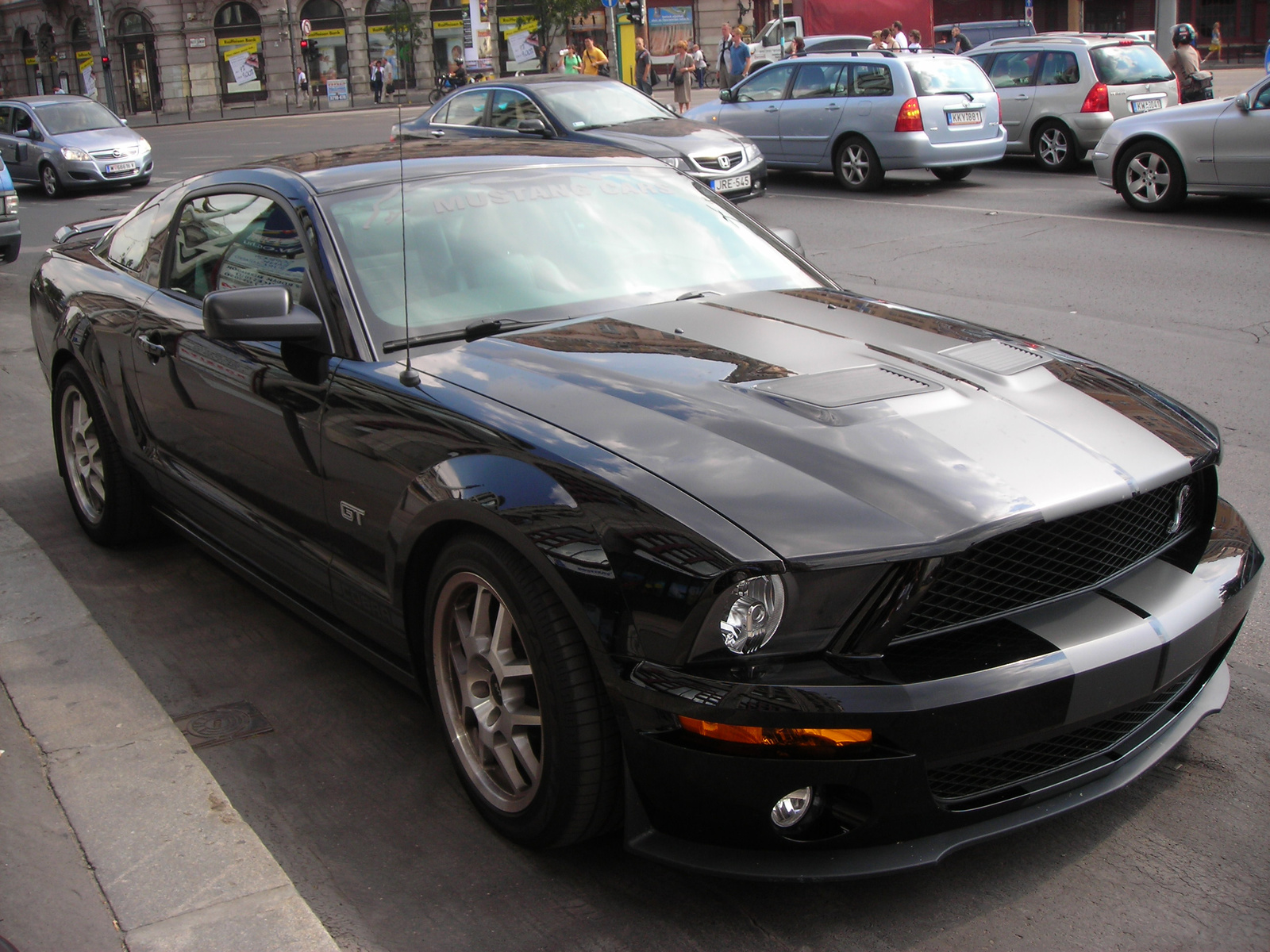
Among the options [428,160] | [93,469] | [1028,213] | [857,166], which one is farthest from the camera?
[857,166]

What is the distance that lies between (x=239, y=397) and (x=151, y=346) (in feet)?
2.58

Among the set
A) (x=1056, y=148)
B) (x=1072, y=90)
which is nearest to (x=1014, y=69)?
(x=1072, y=90)

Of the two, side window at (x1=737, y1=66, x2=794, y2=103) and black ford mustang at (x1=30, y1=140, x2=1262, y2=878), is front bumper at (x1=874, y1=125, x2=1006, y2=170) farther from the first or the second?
black ford mustang at (x1=30, y1=140, x2=1262, y2=878)

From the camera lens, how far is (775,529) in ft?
→ 8.00

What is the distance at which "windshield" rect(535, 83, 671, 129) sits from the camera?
14.2 meters

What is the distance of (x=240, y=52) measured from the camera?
54781 mm

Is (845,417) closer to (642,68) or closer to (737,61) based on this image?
(737,61)

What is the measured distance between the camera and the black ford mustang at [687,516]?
241 cm

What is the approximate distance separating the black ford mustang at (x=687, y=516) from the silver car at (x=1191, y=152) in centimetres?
942

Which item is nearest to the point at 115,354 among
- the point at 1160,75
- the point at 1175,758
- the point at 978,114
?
the point at 1175,758

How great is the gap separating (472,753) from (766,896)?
0.80m

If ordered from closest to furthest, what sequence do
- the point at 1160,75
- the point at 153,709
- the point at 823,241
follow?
the point at 153,709
the point at 823,241
the point at 1160,75

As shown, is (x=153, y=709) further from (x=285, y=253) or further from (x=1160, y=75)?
(x=1160, y=75)

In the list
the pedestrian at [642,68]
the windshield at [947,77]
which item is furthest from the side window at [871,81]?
the pedestrian at [642,68]
